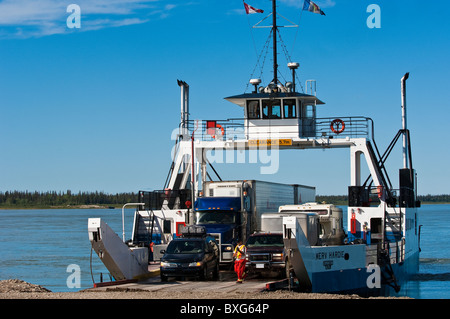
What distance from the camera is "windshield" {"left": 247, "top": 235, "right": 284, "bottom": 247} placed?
798 inches

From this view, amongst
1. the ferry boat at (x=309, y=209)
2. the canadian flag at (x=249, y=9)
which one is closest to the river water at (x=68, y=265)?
the ferry boat at (x=309, y=209)

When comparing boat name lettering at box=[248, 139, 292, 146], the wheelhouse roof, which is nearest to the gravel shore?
boat name lettering at box=[248, 139, 292, 146]

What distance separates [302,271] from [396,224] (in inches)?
365

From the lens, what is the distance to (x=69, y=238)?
2667 inches

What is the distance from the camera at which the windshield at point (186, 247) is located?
20.1m

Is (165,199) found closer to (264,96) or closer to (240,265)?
(264,96)

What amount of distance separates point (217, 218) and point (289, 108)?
679 cm

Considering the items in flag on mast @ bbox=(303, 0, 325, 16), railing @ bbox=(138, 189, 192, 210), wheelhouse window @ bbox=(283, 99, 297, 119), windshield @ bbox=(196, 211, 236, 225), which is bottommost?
windshield @ bbox=(196, 211, 236, 225)

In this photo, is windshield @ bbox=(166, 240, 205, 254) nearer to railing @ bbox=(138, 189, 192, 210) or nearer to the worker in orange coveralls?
the worker in orange coveralls

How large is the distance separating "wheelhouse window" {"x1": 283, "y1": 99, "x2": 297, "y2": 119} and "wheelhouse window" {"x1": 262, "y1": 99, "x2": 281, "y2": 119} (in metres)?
0.26

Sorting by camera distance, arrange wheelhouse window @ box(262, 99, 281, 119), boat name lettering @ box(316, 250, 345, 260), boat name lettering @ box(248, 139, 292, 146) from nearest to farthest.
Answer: boat name lettering @ box(316, 250, 345, 260)
boat name lettering @ box(248, 139, 292, 146)
wheelhouse window @ box(262, 99, 281, 119)

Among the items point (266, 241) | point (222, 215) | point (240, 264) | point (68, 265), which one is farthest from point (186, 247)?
point (68, 265)

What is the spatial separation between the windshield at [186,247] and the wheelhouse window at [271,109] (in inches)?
388

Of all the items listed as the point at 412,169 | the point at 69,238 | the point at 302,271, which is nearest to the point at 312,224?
the point at 302,271
